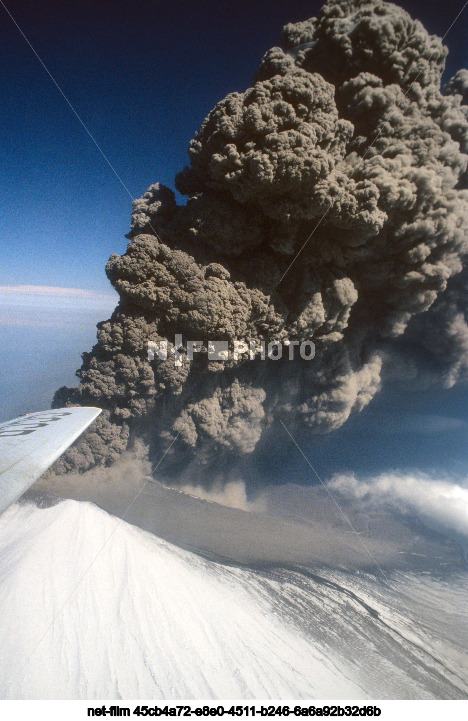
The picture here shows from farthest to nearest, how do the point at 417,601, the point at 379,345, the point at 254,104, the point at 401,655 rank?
1. the point at 379,345
2. the point at 417,601
3. the point at 254,104
4. the point at 401,655

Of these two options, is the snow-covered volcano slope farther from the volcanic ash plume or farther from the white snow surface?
the volcanic ash plume

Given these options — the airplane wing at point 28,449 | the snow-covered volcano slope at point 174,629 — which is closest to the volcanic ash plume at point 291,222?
the snow-covered volcano slope at point 174,629

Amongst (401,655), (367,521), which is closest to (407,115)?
(401,655)

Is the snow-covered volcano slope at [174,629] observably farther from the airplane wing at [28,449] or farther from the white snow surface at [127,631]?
the airplane wing at [28,449]

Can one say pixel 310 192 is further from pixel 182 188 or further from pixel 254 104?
pixel 182 188

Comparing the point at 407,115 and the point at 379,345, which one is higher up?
the point at 407,115

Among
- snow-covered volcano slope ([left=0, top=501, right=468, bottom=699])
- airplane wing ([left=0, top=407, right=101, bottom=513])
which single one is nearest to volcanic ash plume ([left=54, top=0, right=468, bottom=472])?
snow-covered volcano slope ([left=0, top=501, right=468, bottom=699])

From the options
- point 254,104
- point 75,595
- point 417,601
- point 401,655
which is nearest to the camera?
point 75,595
